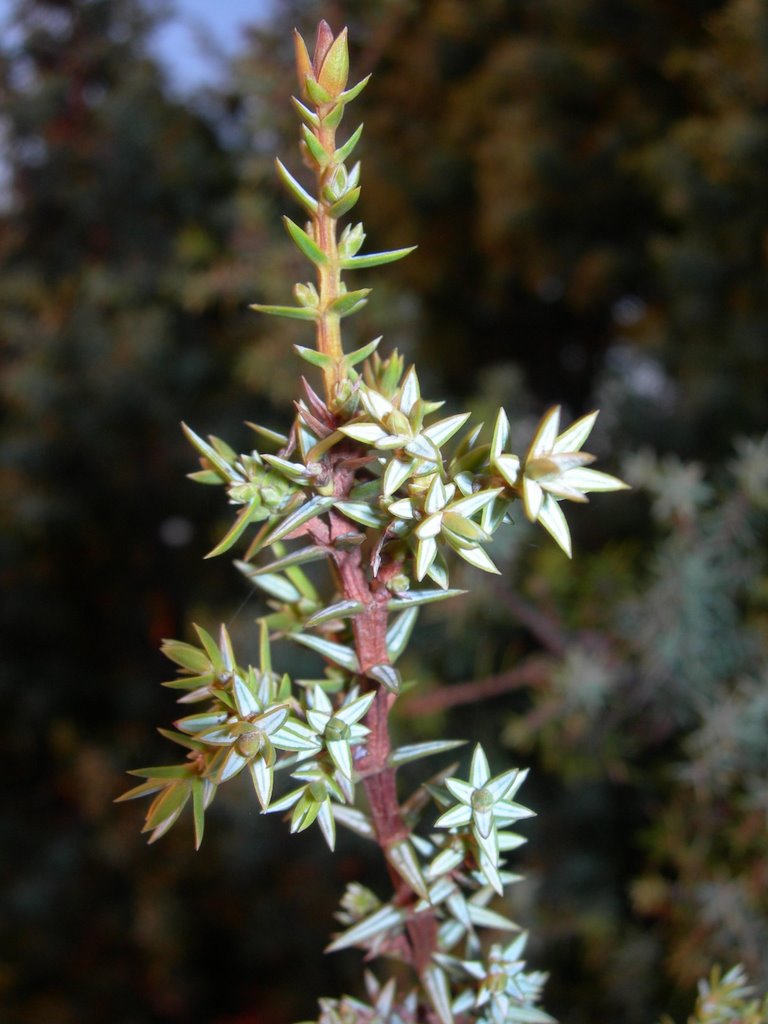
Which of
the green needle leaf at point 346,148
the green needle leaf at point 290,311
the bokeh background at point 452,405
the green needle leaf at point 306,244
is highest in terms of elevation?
the green needle leaf at point 346,148

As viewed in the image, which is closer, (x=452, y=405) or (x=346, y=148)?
(x=346, y=148)

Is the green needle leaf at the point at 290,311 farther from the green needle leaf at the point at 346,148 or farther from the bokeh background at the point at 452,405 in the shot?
the bokeh background at the point at 452,405

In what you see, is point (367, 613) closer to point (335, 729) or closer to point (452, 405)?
point (335, 729)

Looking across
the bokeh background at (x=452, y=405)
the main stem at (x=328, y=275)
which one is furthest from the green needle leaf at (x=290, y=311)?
the bokeh background at (x=452, y=405)

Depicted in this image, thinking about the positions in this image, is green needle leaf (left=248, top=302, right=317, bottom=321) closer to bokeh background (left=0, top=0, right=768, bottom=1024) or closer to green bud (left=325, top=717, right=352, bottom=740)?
green bud (left=325, top=717, right=352, bottom=740)

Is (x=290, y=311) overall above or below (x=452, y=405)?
above

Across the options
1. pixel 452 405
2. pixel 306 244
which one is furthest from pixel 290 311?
pixel 452 405

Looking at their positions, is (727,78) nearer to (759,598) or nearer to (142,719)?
(759,598)

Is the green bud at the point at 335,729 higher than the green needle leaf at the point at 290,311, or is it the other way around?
the green needle leaf at the point at 290,311

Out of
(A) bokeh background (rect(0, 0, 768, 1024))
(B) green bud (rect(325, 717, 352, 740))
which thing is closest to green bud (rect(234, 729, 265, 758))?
(B) green bud (rect(325, 717, 352, 740))
